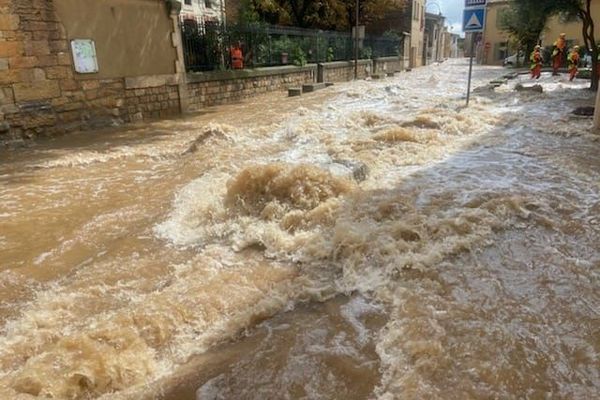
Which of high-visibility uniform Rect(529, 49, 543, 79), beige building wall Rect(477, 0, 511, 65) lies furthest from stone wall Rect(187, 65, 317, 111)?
beige building wall Rect(477, 0, 511, 65)

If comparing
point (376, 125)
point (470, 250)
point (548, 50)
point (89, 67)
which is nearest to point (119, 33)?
point (89, 67)

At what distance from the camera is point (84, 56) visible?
10.2 metres

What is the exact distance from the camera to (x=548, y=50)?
3259 cm

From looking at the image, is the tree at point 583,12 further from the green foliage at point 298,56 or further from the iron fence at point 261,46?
the iron fence at point 261,46

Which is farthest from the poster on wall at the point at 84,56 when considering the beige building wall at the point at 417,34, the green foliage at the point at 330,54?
the beige building wall at the point at 417,34

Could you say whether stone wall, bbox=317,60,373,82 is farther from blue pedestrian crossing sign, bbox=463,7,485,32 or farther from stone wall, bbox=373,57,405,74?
blue pedestrian crossing sign, bbox=463,7,485,32

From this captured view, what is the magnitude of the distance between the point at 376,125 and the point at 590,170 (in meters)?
4.79

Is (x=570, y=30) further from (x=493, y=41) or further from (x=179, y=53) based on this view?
(x=179, y=53)

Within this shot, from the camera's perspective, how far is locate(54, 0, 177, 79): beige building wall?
10.0 m

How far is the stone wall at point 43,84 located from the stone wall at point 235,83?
8.89 ft

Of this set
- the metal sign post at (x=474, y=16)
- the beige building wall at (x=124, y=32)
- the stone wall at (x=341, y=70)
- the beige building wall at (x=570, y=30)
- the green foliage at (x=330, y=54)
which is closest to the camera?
the beige building wall at (x=124, y=32)

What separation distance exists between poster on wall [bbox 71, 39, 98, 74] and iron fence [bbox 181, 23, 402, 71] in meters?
3.64

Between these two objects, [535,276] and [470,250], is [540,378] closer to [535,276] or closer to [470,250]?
[535,276]

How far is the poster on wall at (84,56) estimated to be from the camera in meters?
10.0
